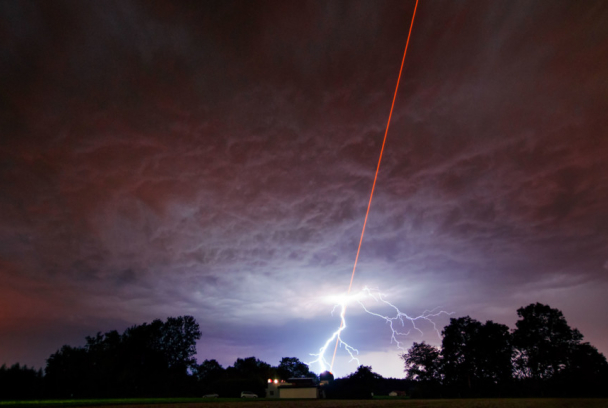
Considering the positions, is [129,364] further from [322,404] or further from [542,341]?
[542,341]

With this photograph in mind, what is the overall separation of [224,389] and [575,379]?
170 feet

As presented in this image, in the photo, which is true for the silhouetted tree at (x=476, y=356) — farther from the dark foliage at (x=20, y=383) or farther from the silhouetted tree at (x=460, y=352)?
the dark foliage at (x=20, y=383)

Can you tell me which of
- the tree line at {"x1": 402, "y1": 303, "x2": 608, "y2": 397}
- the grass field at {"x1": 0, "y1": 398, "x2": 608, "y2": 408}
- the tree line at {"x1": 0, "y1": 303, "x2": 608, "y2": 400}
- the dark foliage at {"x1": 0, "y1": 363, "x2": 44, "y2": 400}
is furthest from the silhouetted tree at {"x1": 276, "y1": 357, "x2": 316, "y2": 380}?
the grass field at {"x1": 0, "y1": 398, "x2": 608, "y2": 408}

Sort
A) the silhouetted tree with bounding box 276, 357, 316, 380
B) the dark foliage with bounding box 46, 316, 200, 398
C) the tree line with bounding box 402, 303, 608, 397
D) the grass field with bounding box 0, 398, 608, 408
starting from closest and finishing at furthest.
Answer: the grass field with bounding box 0, 398, 608, 408 → the tree line with bounding box 402, 303, 608, 397 → the dark foliage with bounding box 46, 316, 200, 398 → the silhouetted tree with bounding box 276, 357, 316, 380

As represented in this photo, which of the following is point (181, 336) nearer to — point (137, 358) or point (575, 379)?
point (137, 358)

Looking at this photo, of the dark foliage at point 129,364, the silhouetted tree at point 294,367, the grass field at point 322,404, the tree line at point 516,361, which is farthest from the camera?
the silhouetted tree at point 294,367

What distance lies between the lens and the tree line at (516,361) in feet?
154

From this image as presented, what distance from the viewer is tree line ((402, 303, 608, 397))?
47000 mm

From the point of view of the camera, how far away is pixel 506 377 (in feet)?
181

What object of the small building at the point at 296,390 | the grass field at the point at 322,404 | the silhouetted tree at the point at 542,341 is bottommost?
the small building at the point at 296,390

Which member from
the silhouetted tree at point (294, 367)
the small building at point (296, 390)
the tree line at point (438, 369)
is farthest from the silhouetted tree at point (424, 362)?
the silhouetted tree at point (294, 367)

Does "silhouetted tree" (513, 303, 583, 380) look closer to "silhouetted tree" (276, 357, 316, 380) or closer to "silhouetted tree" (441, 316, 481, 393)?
"silhouetted tree" (441, 316, 481, 393)

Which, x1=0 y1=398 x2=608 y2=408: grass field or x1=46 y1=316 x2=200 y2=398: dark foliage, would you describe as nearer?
x1=0 y1=398 x2=608 y2=408: grass field

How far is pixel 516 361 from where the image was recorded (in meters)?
56.1
